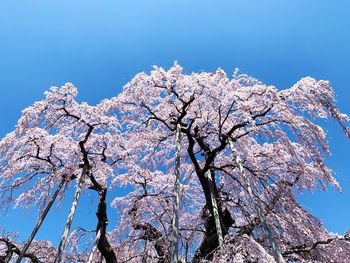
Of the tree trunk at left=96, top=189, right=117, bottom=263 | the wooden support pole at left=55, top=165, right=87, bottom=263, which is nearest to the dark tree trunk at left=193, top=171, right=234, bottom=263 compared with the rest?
the tree trunk at left=96, top=189, right=117, bottom=263

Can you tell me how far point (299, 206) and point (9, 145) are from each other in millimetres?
10378

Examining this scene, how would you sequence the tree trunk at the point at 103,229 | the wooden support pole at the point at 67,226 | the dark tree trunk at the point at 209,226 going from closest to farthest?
the wooden support pole at the point at 67,226, the dark tree trunk at the point at 209,226, the tree trunk at the point at 103,229

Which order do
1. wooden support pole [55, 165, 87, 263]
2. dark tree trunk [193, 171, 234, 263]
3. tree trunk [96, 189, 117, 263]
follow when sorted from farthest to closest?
tree trunk [96, 189, 117, 263] < dark tree trunk [193, 171, 234, 263] < wooden support pole [55, 165, 87, 263]

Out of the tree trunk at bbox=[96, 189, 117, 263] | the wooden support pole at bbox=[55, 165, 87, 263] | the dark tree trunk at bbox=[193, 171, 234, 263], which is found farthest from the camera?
the tree trunk at bbox=[96, 189, 117, 263]

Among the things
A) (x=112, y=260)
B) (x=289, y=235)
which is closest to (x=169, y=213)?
(x=112, y=260)

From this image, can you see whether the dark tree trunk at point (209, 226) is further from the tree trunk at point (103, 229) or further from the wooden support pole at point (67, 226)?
the wooden support pole at point (67, 226)

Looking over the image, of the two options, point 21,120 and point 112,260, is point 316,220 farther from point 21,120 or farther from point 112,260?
point 21,120

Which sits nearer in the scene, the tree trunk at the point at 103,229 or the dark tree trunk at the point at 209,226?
the dark tree trunk at the point at 209,226

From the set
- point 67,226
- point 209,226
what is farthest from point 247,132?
point 67,226

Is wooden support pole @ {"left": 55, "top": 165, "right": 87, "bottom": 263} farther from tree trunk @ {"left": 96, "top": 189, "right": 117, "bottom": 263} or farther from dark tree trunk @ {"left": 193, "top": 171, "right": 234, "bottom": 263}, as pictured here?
dark tree trunk @ {"left": 193, "top": 171, "right": 234, "bottom": 263}

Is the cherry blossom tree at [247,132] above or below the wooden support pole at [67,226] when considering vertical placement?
above

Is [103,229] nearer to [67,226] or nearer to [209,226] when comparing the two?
[67,226]

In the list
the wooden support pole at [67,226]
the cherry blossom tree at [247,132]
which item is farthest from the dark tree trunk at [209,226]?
the wooden support pole at [67,226]

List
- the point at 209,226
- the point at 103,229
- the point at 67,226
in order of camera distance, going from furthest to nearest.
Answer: the point at 103,229 < the point at 209,226 < the point at 67,226
